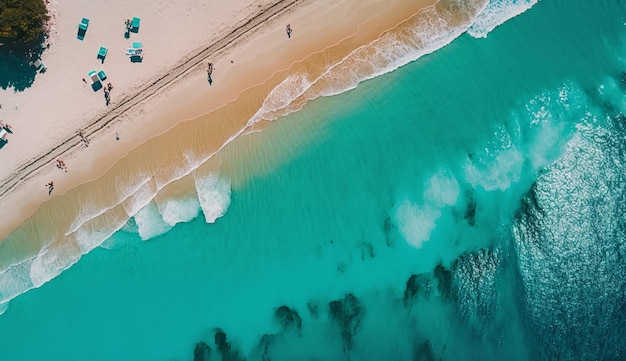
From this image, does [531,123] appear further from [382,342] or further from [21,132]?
[21,132]

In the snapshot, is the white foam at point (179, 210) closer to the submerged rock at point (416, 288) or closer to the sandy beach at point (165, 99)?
the sandy beach at point (165, 99)

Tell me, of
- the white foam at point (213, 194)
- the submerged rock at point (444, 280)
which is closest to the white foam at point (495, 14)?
the submerged rock at point (444, 280)

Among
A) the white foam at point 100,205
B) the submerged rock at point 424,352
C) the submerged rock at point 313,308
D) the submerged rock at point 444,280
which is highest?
the white foam at point 100,205

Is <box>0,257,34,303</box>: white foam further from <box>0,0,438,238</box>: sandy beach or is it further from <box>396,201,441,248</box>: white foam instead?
<box>396,201,441,248</box>: white foam

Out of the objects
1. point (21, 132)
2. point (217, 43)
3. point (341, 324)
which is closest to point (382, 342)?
point (341, 324)

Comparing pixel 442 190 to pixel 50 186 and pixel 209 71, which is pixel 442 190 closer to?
pixel 209 71

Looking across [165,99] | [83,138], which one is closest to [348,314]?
[165,99]
